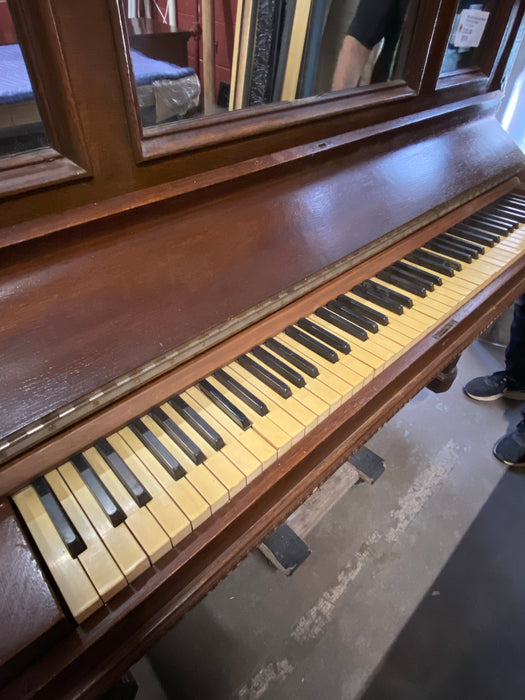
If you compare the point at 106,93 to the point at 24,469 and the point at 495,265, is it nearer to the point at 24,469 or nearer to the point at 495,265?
the point at 24,469

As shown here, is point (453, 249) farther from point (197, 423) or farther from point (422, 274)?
point (197, 423)

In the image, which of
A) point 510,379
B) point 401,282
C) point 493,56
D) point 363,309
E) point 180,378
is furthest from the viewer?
point 510,379

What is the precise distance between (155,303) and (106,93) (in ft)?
1.28

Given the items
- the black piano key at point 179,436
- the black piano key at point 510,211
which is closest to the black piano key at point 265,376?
the black piano key at point 179,436

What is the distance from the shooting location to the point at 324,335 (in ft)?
3.37

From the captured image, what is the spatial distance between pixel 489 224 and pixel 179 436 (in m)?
1.46

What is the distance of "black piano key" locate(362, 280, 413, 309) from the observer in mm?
1156

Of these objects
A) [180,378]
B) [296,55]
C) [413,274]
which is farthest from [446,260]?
[180,378]

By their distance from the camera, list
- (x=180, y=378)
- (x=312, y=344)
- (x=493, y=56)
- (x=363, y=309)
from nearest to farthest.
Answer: (x=180, y=378) → (x=312, y=344) → (x=363, y=309) → (x=493, y=56)

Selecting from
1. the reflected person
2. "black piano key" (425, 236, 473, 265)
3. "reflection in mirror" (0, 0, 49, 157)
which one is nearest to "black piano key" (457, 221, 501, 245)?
"black piano key" (425, 236, 473, 265)

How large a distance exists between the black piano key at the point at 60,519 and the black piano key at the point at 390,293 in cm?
95

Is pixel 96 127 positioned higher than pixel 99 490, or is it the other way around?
pixel 96 127

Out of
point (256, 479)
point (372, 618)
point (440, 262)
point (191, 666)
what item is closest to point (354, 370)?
point (256, 479)

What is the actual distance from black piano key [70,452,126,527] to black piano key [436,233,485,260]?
132 cm
